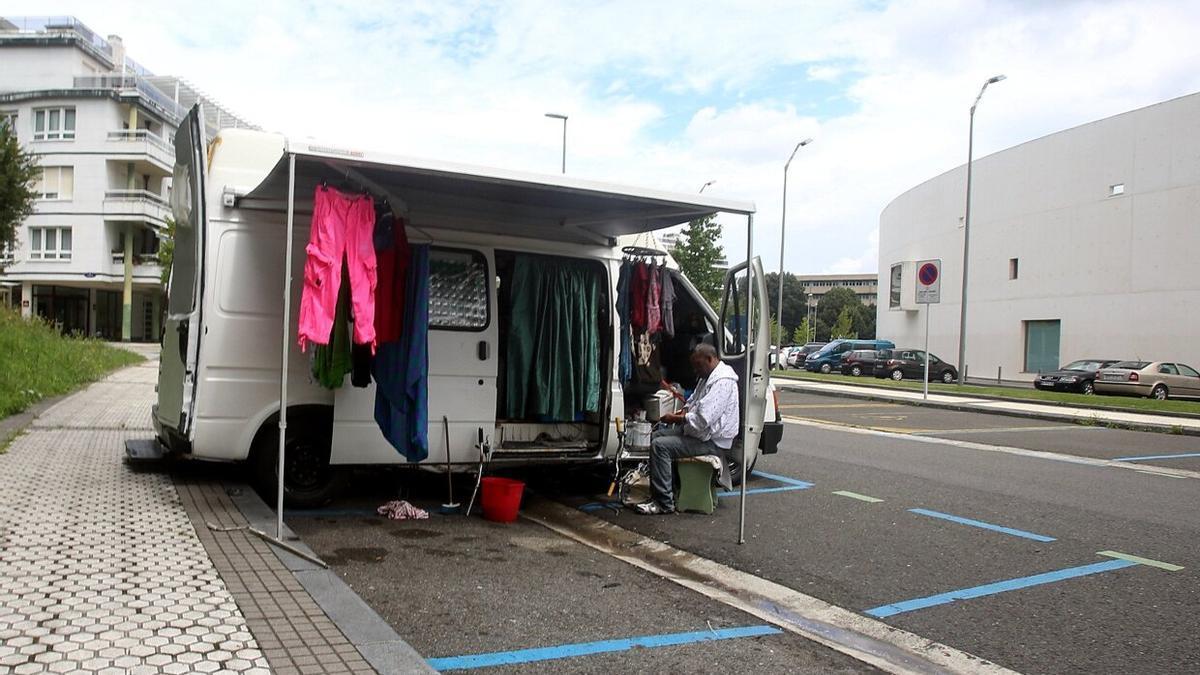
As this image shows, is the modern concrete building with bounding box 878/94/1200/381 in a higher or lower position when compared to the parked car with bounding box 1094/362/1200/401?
higher

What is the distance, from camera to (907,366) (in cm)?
3803

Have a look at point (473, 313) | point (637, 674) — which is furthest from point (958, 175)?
point (637, 674)

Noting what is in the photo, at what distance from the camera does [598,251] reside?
789 centimetres

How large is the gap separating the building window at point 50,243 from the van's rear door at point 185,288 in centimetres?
4566

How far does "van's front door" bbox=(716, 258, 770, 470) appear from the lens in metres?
6.85

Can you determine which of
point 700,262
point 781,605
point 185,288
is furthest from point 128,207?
point 781,605

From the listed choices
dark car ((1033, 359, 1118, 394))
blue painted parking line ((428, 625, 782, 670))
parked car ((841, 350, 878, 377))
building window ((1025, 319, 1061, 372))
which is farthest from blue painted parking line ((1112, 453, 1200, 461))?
building window ((1025, 319, 1061, 372))

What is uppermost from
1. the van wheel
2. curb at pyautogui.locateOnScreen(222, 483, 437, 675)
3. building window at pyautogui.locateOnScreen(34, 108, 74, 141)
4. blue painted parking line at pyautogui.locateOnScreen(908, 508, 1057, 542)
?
building window at pyautogui.locateOnScreen(34, 108, 74, 141)

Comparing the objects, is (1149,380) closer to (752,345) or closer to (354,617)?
(752,345)

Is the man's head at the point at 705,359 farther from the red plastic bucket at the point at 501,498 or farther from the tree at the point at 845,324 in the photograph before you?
the tree at the point at 845,324

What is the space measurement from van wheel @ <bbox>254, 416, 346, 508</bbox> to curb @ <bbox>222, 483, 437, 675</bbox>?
95 centimetres

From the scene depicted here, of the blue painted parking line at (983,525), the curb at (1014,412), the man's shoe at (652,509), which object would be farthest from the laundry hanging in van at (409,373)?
the curb at (1014,412)

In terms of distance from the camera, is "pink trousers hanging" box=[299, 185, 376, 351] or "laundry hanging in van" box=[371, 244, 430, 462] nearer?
"pink trousers hanging" box=[299, 185, 376, 351]

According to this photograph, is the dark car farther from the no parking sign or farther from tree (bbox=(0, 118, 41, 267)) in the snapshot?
tree (bbox=(0, 118, 41, 267))
